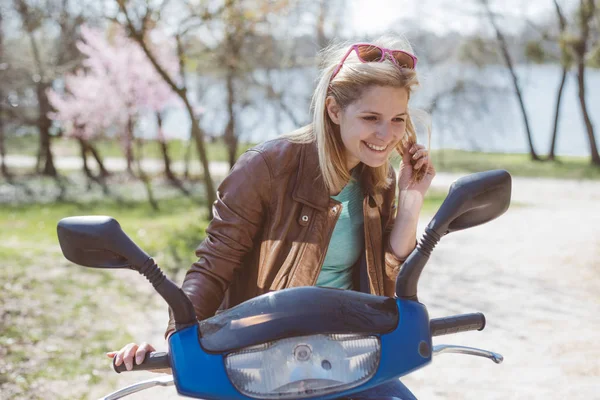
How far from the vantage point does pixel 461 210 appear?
1282 mm

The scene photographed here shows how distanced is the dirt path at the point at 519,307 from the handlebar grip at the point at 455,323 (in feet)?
9.16

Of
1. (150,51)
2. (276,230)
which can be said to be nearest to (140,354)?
(276,230)

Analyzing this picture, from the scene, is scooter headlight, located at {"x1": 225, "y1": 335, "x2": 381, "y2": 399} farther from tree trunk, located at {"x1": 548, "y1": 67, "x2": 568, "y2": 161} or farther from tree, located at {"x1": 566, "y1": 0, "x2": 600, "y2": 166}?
tree trunk, located at {"x1": 548, "y1": 67, "x2": 568, "y2": 161}

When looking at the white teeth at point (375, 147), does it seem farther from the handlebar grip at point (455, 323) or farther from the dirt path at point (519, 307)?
the dirt path at point (519, 307)

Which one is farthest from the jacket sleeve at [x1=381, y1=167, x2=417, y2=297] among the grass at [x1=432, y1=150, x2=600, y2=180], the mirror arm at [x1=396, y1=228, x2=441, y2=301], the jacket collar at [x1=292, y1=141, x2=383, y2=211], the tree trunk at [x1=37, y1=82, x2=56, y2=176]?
the tree trunk at [x1=37, y1=82, x2=56, y2=176]

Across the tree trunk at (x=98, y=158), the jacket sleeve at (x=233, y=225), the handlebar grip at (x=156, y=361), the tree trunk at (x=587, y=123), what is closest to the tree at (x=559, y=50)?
the tree trunk at (x=587, y=123)

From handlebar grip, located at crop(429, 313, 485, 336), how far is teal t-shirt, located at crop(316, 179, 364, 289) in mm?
622

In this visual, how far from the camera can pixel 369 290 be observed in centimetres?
202

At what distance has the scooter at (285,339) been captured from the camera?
117 centimetres

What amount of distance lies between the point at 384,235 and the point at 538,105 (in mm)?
43015

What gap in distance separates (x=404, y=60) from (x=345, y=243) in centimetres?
56

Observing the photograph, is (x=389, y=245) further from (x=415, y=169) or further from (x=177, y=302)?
(x=177, y=302)

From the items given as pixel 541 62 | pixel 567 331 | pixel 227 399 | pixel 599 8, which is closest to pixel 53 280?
pixel 567 331

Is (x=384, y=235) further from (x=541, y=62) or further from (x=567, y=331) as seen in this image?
(x=541, y=62)
